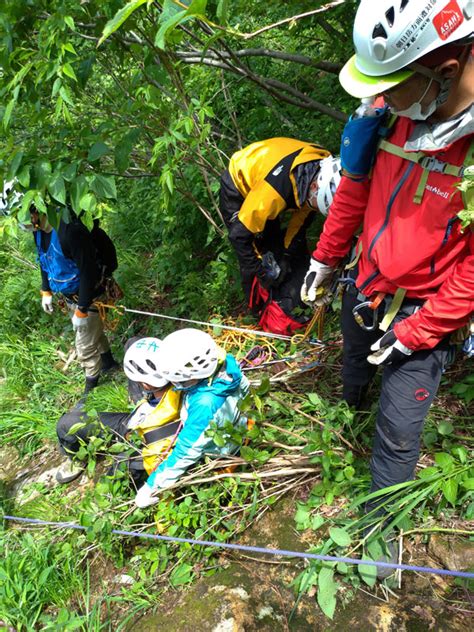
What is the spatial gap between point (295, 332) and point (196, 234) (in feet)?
6.55

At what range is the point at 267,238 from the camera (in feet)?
12.7

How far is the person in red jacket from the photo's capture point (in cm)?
143

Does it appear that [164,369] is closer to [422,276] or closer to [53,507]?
[422,276]

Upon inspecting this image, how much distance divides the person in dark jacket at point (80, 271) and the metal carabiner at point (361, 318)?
91.3 inches

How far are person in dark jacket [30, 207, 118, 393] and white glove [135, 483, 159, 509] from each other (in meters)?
1.84

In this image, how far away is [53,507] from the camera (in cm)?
330

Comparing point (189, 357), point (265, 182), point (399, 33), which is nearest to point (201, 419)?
point (189, 357)

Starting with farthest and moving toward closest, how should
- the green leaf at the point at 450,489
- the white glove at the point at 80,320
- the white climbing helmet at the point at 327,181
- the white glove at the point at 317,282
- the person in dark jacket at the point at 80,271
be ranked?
the white glove at the point at 80,320, the person in dark jacket at the point at 80,271, the white climbing helmet at the point at 327,181, the white glove at the point at 317,282, the green leaf at the point at 450,489

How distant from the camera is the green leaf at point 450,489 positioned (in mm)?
1947

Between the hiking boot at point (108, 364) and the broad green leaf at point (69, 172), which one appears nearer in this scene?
the broad green leaf at point (69, 172)

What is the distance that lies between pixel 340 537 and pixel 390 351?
34.0 inches

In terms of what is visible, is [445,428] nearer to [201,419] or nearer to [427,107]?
[201,419]

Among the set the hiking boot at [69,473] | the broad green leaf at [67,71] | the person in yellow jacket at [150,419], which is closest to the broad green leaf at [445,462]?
the person in yellow jacket at [150,419]

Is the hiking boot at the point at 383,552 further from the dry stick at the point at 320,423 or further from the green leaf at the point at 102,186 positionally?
the green leaf at the point at 102,186
